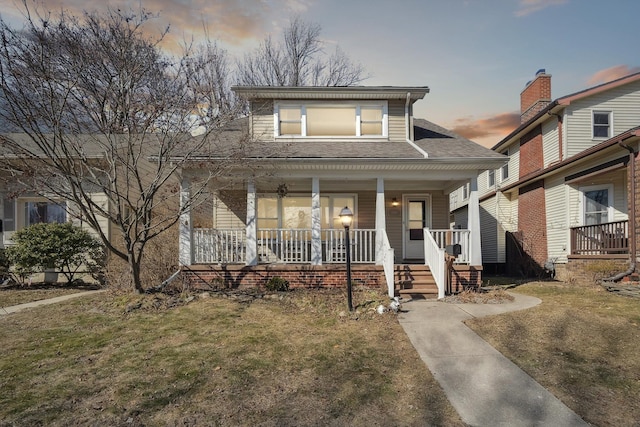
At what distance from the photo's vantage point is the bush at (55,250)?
9.94m

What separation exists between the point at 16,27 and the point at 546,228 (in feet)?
54.2

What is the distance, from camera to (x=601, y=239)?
10758mm

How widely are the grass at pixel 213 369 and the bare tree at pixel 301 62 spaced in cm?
1881

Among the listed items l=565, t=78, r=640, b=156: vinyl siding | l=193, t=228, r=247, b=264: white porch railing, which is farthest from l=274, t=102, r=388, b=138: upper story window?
l=565, t=78, r=640, b=156: vinyl siding

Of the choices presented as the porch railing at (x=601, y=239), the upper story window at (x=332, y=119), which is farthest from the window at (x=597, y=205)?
the upper story window at (x=332, y=119)

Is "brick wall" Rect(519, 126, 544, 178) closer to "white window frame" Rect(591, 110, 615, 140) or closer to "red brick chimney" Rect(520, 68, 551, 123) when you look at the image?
"red brick chimney" Rect(520, 68, 551, 123)

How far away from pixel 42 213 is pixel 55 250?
2.60 meters

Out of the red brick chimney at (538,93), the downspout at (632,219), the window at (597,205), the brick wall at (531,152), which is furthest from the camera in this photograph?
the red brick chimney at (538,93)

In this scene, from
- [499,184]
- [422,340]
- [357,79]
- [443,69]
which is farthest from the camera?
[357,79]

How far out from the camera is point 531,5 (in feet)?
35.8

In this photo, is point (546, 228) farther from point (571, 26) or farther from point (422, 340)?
point (422, 340)

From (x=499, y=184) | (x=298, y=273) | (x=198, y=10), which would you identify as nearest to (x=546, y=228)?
(x=499, y=184)

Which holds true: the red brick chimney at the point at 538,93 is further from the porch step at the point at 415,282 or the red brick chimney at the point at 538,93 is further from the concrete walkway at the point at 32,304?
the concrete walkway at the point at 32,304

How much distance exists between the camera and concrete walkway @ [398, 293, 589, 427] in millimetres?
3395
